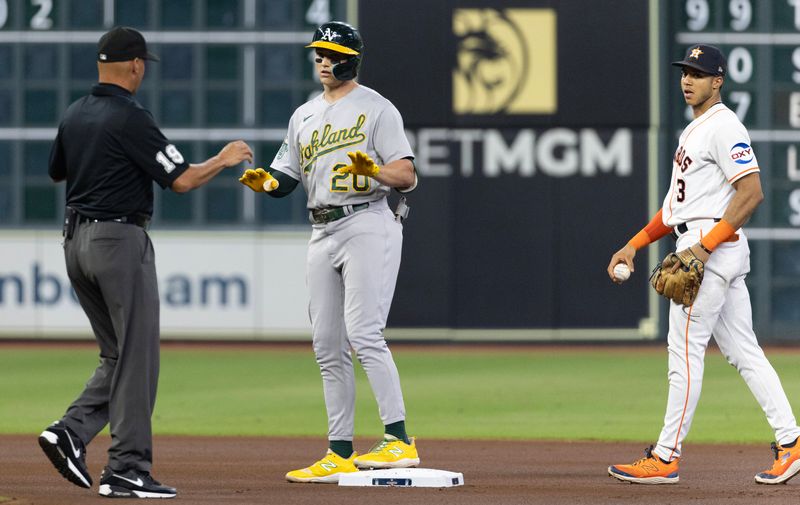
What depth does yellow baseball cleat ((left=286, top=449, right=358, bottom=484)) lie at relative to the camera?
7.60 meters

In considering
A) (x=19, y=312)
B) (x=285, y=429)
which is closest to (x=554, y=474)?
(x=285, y=429)

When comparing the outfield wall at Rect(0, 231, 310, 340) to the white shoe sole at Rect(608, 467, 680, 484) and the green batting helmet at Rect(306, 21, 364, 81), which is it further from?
the white shoe sole at Rect(608, 467, 680, 484)

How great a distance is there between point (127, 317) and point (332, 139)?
4.62ft

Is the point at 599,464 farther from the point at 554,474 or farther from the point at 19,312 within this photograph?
the point at 19,312

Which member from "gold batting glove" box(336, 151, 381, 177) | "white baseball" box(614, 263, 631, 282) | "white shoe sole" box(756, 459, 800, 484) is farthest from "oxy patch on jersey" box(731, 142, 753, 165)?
"gold batting glove" box(336, 151, 381, 177)

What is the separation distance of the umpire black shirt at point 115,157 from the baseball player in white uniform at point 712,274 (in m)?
2.40

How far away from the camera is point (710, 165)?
7.52 metres

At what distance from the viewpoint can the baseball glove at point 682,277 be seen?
741 centimetres

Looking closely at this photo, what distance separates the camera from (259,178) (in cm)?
770

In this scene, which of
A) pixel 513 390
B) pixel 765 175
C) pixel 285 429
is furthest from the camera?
pixel 765 175

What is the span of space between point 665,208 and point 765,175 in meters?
11.1

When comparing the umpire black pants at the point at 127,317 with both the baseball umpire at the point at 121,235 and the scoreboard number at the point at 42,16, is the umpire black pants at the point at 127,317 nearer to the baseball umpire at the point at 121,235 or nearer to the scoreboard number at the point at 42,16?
the baseball umpire at the point at 121,235

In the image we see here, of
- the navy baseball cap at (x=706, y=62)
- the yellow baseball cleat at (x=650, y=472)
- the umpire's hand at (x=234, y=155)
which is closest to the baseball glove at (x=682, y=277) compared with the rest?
the yellow baseball cleat at (x=650, y=472)

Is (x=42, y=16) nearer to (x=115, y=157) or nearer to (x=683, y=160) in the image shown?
(x=115, y=157)
